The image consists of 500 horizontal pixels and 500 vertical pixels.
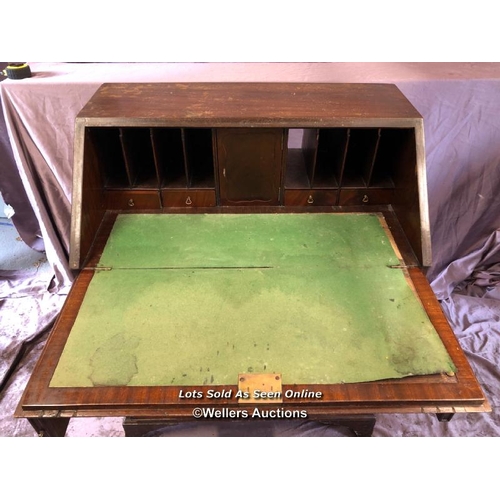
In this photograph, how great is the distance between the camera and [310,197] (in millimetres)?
1471

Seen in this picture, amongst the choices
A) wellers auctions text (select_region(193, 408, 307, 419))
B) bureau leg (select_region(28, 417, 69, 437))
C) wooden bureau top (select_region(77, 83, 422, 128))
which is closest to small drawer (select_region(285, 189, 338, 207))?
wooden bureau top (select_region(77, 83, 422, 128))

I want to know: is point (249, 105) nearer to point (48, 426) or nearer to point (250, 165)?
point (250, 165)

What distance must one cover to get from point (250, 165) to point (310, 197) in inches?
9.9

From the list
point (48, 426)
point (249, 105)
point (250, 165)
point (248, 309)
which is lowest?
point (48, 426)

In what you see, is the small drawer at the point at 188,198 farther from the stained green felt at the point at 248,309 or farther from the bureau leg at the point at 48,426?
the bureau leg at the point at 48,426

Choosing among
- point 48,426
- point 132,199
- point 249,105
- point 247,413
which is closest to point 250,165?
point 249,105

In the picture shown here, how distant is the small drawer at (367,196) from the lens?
146 cm

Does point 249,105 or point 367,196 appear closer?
point 249,105

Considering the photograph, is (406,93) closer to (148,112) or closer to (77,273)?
(148,112)

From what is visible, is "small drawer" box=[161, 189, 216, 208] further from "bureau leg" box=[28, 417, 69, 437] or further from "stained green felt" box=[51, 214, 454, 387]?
"bureau leg" box=[28, 417, 69, 437]

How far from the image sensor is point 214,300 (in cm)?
117

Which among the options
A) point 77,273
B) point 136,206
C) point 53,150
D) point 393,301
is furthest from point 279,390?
point 53,150

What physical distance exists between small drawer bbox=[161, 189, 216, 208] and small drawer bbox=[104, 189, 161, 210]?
3 cm

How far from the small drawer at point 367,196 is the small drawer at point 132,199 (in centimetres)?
67
